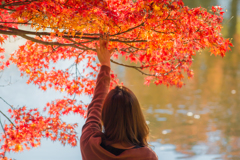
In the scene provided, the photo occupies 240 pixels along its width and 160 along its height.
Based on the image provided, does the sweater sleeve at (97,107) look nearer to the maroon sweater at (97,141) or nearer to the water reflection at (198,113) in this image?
the maroon sweater at (97,141)

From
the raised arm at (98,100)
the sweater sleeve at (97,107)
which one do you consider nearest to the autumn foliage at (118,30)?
the raised arm at (98,100)

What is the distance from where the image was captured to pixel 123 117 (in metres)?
1.14

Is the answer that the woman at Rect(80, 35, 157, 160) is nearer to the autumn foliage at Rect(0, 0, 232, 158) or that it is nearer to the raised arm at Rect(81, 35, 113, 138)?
the raised arm at Rect(81, 35, 113, 138)

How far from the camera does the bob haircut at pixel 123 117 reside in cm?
114

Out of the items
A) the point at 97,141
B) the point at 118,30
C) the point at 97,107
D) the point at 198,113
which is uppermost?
the point at 198,113

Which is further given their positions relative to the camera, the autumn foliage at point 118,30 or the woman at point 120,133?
the autumn foliage at point 118,30

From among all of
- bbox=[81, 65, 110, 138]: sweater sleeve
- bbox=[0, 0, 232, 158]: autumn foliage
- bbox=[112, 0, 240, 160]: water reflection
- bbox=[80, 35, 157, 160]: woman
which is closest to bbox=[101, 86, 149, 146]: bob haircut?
bbox=[80, 35, 157, 160]: woman

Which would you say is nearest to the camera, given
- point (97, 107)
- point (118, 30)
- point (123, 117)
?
point (123, 117)

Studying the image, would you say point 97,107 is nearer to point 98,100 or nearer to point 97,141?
point 98,100

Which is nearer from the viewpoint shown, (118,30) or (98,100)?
(98,100)

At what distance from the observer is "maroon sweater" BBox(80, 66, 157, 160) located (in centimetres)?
113

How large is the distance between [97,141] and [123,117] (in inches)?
6.7

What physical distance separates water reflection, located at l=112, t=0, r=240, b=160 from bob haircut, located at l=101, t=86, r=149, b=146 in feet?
17.7

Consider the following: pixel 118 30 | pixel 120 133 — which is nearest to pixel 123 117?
pixel 120 133
